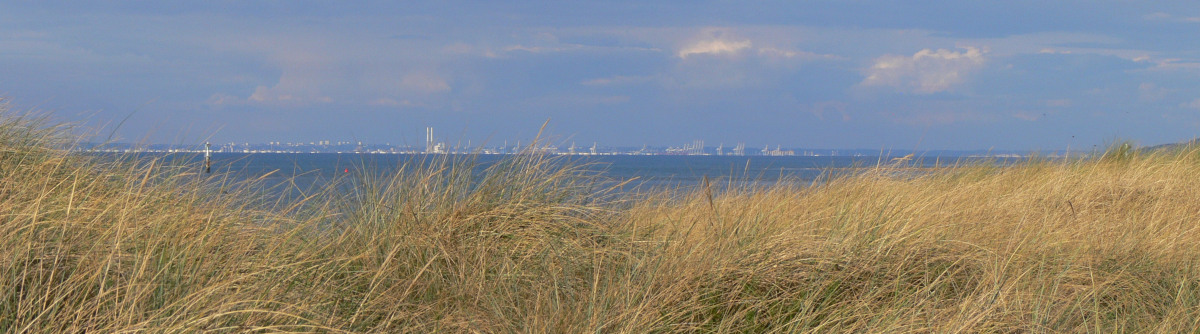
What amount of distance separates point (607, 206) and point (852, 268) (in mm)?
1682

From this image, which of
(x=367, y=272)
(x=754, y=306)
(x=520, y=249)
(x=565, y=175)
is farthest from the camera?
(x=565, y=175)

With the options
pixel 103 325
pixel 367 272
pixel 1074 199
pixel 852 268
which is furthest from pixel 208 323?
pixel 1074 199

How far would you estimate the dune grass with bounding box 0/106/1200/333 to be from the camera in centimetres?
267

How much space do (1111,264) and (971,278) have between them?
946mm

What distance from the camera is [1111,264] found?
3.83 meters

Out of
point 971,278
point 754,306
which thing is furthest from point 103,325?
point 971,278

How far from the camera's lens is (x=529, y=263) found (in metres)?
3.57

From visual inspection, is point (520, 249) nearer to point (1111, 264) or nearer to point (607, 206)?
point (607, 206)

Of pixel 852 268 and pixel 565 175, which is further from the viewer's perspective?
pixel 565 175

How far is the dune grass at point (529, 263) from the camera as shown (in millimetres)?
2668

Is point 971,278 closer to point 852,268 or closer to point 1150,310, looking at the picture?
point 852,268

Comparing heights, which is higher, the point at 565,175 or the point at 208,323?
the point at 565,175

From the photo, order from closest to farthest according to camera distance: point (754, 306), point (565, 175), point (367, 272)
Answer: point (754, 306)
point (367, 272)
point (565, 175)

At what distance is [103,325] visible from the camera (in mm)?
2457
